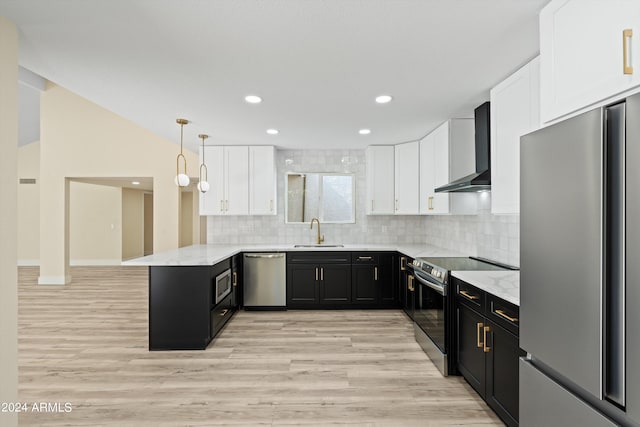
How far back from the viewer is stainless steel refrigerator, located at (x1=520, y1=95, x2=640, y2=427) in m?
1.03

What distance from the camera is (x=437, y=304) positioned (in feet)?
9.55

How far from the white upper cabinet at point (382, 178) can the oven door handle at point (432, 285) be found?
5.69 feet

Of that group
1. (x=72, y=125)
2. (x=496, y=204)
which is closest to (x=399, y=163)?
(x=496, y=204)

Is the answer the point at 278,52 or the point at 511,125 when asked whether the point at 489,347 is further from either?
the point at 278,52

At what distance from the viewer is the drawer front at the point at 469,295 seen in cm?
229

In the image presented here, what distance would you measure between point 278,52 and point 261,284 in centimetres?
328

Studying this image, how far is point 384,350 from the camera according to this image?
3307mm

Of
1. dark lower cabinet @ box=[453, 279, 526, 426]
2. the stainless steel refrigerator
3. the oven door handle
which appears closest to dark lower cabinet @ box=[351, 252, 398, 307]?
the oven door handle

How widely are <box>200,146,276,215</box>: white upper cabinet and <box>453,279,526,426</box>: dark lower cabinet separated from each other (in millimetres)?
3052

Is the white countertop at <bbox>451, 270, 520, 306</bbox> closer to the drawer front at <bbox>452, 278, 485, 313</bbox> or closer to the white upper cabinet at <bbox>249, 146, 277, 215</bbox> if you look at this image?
the drawer front at <bbox>452, 278, 485, 313</bbox>

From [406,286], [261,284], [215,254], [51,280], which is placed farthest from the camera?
[51,280]

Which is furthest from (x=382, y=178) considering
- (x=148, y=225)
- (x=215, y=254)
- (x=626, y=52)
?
(x=148, y=225)

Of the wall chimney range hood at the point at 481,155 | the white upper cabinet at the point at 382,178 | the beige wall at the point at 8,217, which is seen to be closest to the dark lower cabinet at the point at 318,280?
the white upper cabinet at the point at 382,178

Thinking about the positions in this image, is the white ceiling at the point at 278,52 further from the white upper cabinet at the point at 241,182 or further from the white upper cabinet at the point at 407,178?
A: the white upper cabinet at the point at 241,182
